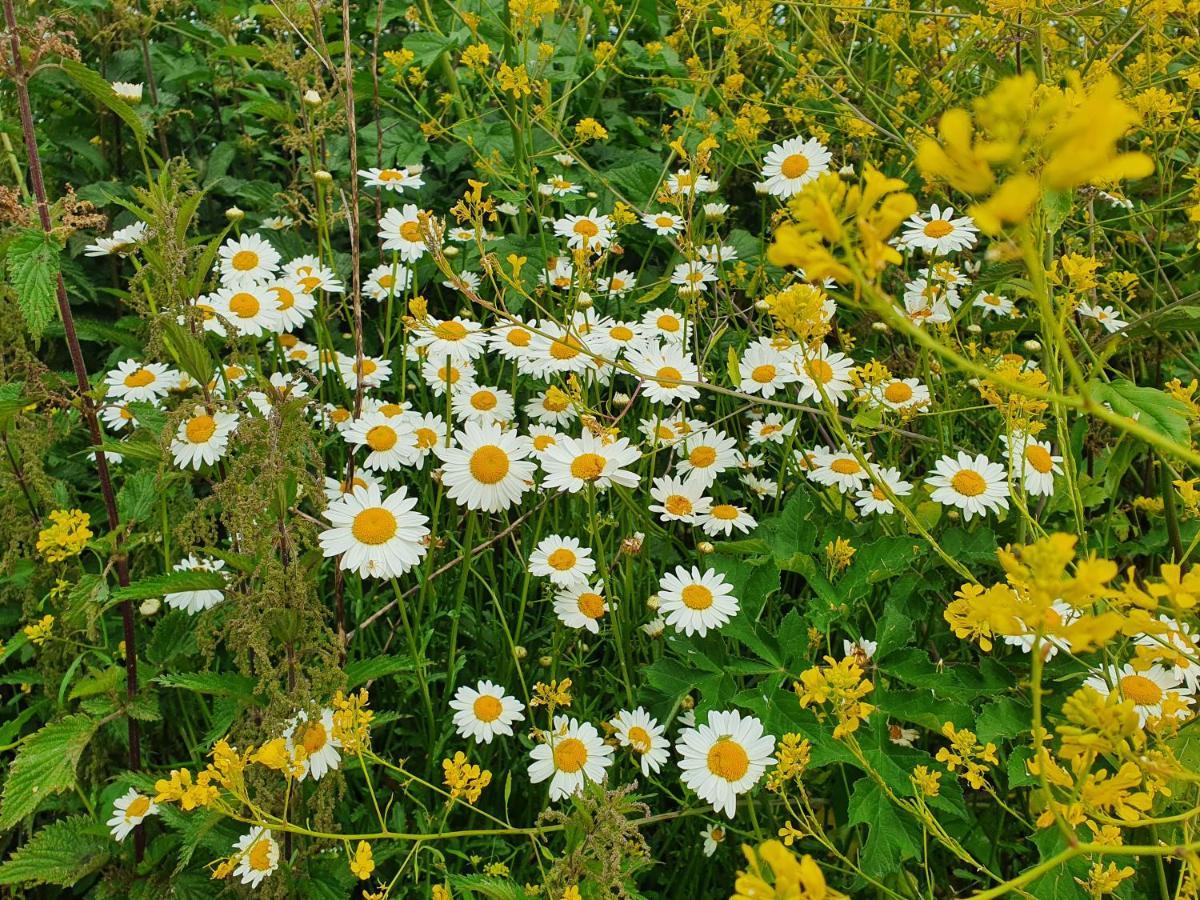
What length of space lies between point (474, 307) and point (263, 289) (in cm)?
60

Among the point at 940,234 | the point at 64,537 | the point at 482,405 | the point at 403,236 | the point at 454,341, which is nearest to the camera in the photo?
the point at 64,537

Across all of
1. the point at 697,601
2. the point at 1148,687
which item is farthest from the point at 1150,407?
the point at 697,601

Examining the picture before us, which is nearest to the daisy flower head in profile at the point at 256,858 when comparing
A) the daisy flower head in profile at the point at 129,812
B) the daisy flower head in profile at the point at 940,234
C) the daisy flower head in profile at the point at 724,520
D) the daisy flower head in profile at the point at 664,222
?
the daisy flower head in profile at the point at 129,812

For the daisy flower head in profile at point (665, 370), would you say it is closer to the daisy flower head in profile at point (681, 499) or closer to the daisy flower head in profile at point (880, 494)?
the daisy flower head in profile at point (681, 499)

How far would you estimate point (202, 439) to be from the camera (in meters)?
1.68

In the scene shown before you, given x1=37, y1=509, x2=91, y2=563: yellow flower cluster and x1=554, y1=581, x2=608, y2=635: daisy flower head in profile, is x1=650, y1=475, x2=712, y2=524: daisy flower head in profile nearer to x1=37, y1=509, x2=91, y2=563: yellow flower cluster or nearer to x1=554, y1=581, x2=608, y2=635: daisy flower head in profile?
x1=554, y1=581, x2=608, y2=635: daisy flower head in profile

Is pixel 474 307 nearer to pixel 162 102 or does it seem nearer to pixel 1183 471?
pixel 162 102

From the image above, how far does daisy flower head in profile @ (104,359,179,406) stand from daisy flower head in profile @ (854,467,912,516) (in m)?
1.37

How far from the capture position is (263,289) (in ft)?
6.62

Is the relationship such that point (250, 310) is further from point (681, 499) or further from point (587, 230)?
point (681, 499)

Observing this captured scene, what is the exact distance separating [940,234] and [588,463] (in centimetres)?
106

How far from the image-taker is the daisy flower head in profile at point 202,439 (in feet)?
5.43

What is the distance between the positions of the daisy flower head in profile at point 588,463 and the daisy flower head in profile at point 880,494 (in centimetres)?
43

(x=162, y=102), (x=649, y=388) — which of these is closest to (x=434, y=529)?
(x=649, y=388)
